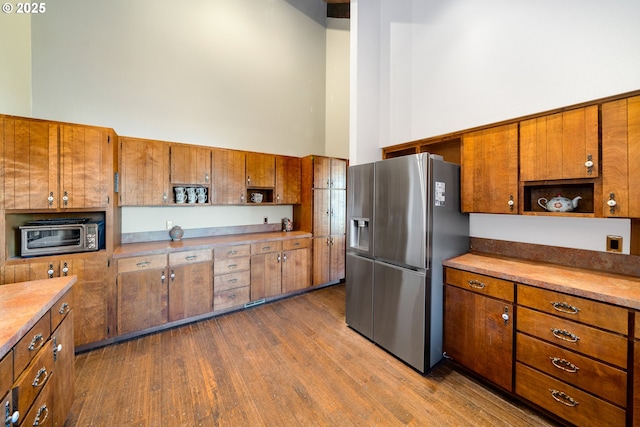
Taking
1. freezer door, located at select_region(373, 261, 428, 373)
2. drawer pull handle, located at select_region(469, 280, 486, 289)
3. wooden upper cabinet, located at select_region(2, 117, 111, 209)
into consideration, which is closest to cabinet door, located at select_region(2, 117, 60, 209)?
wooden upper cabinet, located at select_region(2, 117, 111, 209)

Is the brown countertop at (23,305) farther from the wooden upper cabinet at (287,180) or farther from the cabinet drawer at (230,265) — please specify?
the wooden upper cabinet at (287,180)

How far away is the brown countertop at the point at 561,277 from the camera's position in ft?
4.56

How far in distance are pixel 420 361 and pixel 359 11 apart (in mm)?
3807

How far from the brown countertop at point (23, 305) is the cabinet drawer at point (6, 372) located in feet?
0.10

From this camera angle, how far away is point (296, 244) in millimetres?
3695

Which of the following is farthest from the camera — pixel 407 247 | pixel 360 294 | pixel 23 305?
pixel 360 294

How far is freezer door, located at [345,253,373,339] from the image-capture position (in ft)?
8.30

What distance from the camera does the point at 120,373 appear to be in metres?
2.04

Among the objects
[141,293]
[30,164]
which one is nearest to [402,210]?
[141,293]

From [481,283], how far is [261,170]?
3.02 m

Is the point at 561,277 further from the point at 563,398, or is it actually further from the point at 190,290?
the point at 190,290

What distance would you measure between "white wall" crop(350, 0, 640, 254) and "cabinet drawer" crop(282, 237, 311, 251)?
149 centimetres

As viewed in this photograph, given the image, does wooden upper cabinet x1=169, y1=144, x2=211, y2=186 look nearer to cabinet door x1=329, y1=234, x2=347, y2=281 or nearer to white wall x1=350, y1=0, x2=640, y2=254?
white wall x1=350, y1=0, x2=640, y2=254

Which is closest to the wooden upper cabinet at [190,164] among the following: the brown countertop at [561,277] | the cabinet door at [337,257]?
the cabinet door at [337,257]
